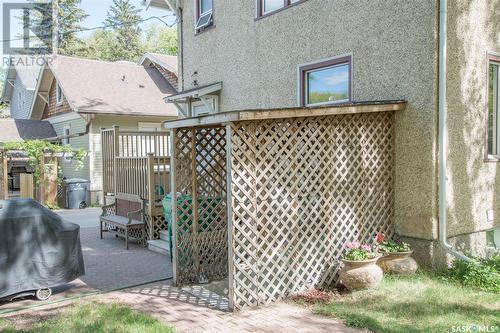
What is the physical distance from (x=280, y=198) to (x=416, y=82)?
2862 millimetres

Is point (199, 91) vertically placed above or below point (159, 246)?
above

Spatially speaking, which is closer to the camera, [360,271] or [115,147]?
[360,271]

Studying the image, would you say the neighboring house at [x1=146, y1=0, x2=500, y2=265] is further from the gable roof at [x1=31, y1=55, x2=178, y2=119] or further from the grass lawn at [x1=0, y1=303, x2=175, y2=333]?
the gable roof at [x1=31, y1=55, x2=178, y2=119]

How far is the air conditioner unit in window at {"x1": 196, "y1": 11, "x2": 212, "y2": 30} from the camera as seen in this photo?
12.1 metres

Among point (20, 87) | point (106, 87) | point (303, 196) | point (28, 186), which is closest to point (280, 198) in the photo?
point (303, 196)

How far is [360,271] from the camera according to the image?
619cm

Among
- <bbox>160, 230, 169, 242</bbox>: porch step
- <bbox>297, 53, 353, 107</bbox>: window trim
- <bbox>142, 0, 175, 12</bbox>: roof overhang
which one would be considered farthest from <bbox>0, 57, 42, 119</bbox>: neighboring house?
<bbox>297, 53, 353, 107</bbox>: window trim

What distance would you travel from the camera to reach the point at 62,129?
856 inches

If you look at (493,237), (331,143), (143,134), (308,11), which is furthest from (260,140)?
(143,134)

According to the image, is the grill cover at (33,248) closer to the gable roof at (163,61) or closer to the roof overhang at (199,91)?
the roof overhang at (199,91)

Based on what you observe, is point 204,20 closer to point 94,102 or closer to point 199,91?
point 199,91

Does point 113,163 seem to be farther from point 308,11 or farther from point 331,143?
point 331,143

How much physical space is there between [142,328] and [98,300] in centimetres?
156

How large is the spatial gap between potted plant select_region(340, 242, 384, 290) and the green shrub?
1331 millimetres
